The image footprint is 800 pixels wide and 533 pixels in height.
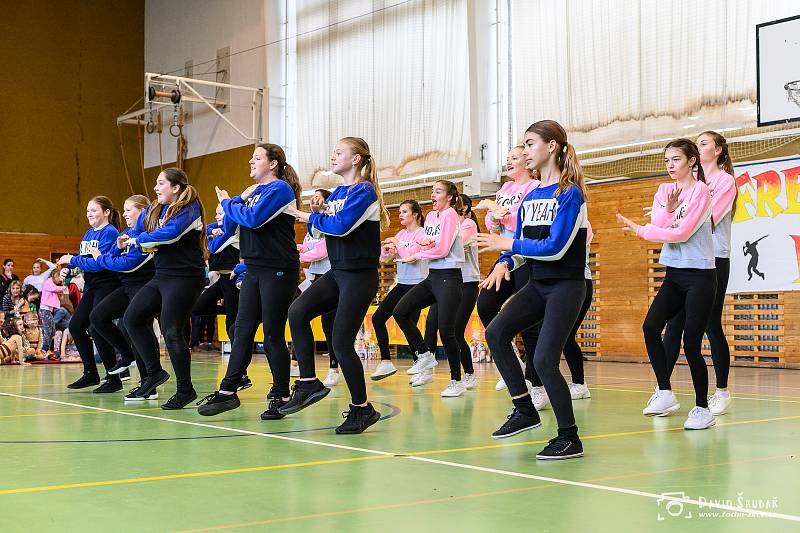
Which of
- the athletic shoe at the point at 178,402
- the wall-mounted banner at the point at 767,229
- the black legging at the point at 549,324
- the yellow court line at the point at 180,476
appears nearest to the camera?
the yellow court line at the point at 180,476

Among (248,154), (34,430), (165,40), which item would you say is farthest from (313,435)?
(165,40)

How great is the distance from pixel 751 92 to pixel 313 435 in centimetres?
883

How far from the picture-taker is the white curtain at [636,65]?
12.1 m

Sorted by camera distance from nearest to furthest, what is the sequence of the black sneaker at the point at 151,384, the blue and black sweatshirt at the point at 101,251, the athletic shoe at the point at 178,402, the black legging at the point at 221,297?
the athletic shoe at the point at 178,402
the black sneaker at the point at 151,384
the blue and black sweatshirt at the point at 101,251
the black legging at the point at 221,297

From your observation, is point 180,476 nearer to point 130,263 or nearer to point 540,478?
point 540,478

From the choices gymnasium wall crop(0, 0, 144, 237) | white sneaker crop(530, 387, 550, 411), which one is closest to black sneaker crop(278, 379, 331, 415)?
white sneaker crop(530, 387, 550, 411)

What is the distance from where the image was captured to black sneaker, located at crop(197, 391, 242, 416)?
594cm

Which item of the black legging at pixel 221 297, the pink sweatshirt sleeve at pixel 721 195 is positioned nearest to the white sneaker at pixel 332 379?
the black legging at pixel 221 297

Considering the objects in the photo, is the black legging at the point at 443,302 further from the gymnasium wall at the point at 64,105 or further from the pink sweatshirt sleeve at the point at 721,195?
the gymnasium wall at the point at 64,105

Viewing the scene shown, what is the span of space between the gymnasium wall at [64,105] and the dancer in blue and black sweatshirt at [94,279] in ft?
46.7

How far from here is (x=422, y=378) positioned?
28.7ft

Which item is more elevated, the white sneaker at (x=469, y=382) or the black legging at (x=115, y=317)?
the black legging at (x=115, y=317)

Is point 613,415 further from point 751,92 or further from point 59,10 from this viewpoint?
point 59,10

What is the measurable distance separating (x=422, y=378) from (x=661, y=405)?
2892 mm
